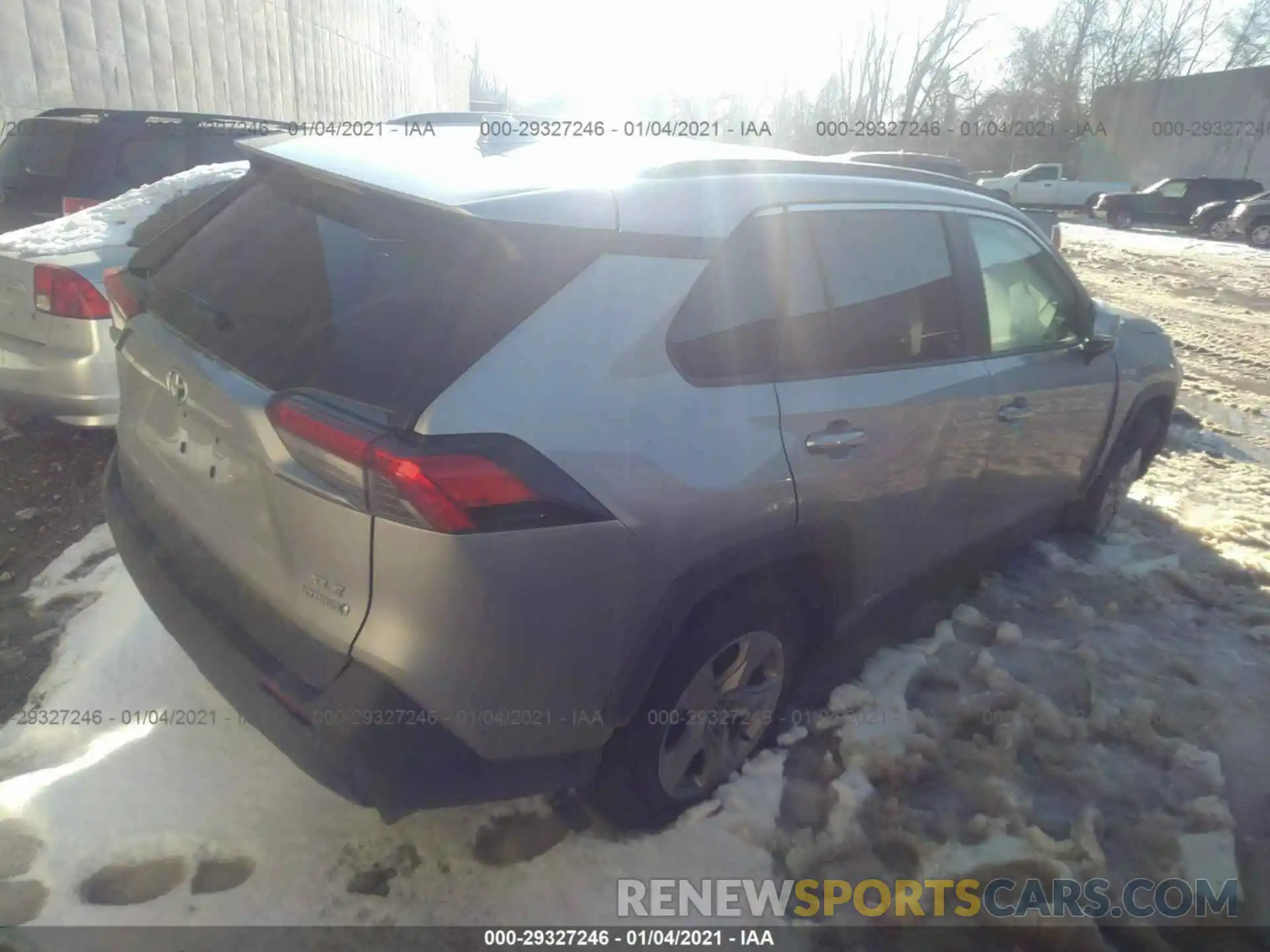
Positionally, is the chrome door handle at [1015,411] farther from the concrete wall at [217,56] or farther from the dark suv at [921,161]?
the concrete wall at [217,56]

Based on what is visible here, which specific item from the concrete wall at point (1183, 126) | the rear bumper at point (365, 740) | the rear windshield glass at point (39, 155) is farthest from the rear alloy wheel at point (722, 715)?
the concrete wall at point (1183, 126)

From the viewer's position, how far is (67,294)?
4.03 metres

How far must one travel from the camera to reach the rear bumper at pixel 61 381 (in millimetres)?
4070

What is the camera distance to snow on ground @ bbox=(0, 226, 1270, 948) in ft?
7.42

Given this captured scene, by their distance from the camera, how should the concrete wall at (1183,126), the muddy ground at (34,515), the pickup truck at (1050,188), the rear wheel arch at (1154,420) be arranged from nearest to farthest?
1. the muddy ground at (34,515)
2. the rear wheel arch at (1154,420)
3. the pickup truck at (1050,188)
4. the concrete wall at (1183,126)

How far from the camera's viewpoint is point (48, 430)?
198 inches

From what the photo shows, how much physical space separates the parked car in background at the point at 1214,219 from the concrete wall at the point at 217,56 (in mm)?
21697

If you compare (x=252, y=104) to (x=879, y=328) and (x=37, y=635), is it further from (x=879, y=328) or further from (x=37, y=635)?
(x=879, y=328)

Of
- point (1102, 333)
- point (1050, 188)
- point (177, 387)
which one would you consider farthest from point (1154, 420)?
point (1050, 188)

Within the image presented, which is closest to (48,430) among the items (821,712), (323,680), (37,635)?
(37,635)

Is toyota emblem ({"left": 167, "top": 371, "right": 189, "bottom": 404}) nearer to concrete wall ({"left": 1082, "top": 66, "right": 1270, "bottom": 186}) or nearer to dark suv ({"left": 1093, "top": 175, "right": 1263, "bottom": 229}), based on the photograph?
dark suv ({"left": 1093, "top": 175, "right": 1263, "bottom": 229})

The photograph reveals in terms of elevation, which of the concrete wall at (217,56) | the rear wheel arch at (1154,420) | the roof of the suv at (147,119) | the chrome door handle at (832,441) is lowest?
the rear wheel arch at (1154,420)

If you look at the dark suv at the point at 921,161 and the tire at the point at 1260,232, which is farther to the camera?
the tire at the point at 1260,232

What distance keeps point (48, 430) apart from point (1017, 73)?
202ft
